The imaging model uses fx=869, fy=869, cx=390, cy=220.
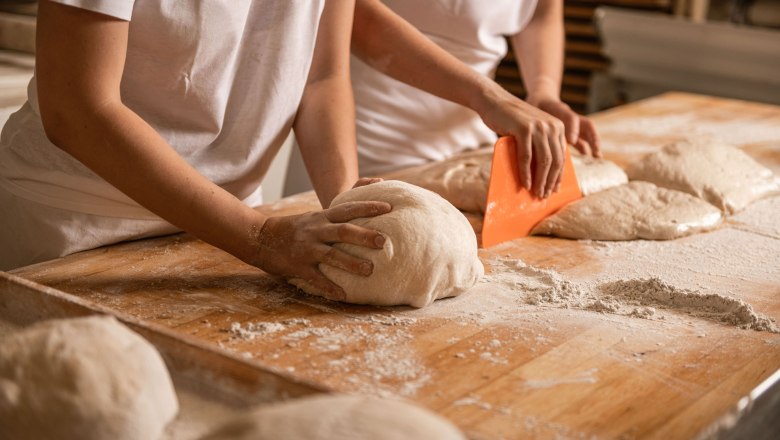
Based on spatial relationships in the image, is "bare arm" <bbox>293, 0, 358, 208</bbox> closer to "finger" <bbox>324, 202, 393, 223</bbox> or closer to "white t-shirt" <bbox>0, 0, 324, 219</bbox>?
"white t-shirt" <bbox>0, 0, 324, 219</bbox>

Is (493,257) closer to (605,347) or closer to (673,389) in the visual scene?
(605,347)

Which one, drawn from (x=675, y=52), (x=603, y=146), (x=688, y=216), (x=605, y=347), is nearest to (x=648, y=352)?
(x=605, y=347)

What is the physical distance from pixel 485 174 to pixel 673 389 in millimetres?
846

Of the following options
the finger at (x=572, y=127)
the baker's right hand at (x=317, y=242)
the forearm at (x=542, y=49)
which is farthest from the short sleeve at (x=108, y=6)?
the forearm at (x=542, y=49)

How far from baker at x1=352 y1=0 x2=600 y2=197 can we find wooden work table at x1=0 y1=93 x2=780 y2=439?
1.95 ft

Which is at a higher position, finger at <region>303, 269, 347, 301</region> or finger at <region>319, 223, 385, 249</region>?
finger at <region>319, 223, 385, 249</region>

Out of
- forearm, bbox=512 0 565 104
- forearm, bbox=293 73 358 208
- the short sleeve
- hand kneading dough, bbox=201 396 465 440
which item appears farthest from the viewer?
forearm, bbox=512 0 565 104

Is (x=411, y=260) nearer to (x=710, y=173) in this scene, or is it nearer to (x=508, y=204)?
(x=508, y=204)

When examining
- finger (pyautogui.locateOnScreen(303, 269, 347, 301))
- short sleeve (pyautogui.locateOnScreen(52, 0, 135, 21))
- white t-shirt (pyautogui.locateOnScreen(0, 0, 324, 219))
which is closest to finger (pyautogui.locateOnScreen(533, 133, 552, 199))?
white t-shirt (pyautogui.locateOnScreen(0, 0, 324, 219))

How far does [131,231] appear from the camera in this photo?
5.06ft

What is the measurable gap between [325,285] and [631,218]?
0.75 meters

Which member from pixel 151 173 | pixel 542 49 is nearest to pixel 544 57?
pixel 542 49

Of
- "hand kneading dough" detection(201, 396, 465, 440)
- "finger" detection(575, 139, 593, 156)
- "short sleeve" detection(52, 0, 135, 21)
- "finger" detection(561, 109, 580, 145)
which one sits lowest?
"finger" detection(575, 139, 593, 156)

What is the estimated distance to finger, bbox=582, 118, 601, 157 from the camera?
209 centimetres
